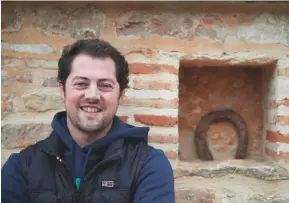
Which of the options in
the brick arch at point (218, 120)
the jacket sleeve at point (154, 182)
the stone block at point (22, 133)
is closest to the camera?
the jacket sleeve at point (154, 182)

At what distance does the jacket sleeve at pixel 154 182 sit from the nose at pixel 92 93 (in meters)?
0.27

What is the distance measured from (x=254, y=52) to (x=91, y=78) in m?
0.91

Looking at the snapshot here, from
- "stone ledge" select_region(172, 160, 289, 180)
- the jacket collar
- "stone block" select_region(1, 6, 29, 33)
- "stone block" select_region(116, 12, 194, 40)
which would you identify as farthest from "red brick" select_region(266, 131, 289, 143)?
"stone block" select_region(1, 6, 29, 33)

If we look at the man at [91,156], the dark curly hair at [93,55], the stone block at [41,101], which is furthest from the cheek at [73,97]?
the stone block at [41,101]

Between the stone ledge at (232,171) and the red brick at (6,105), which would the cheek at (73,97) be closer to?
the red brick at (6,105)

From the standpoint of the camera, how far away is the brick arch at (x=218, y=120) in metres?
2.27

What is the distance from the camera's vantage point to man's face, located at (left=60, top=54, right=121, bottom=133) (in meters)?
1.47

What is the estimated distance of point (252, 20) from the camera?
80.5 inches

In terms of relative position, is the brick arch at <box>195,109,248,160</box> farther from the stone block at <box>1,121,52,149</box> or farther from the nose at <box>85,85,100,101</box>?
the nose at <box>85,85,100,101</box>

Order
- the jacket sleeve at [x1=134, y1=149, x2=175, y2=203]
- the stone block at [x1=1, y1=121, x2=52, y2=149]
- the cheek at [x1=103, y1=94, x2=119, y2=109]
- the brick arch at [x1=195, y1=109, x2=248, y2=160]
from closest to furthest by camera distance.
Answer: the jacket sleeve at [x1=134, y1=149, x2=175, y2=203] → the cheek at [x1=103, y1=94, x2=119, y2=109] → the stone block at [x1=1, y1=121, x2=52, y2=149] → the brick arch at [x1=195, y1=109, x2=248, y2=160]

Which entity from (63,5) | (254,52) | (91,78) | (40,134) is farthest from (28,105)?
(254,52)

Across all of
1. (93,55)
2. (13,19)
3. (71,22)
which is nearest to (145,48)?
(71,22)

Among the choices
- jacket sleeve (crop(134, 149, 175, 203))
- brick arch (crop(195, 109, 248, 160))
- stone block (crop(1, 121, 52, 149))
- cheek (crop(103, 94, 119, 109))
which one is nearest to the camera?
jacket sleeve (crop(134, 149, 175, 203))

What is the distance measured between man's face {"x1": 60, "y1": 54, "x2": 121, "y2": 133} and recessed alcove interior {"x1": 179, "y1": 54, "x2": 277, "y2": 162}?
862 mm
